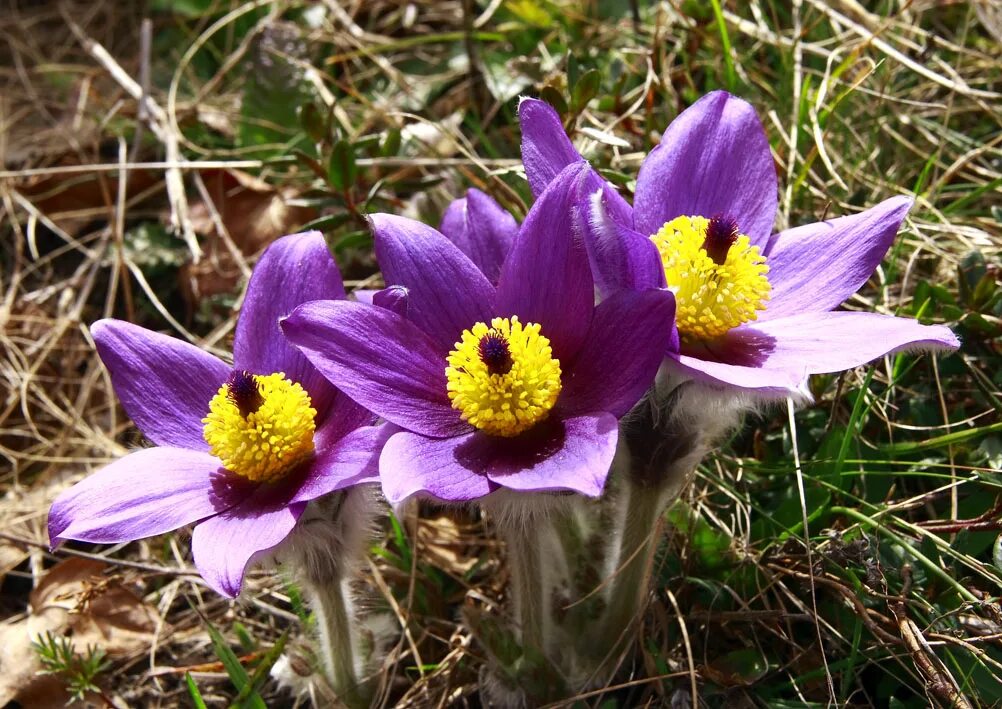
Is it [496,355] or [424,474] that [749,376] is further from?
[424,474]

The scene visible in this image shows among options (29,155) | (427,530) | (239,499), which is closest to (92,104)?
(29,155)

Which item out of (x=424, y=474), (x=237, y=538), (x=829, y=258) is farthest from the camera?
(x=829, y=258)

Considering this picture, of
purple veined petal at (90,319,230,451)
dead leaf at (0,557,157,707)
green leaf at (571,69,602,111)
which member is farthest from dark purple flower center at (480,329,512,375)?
dead leaf at (0,557,157,707)

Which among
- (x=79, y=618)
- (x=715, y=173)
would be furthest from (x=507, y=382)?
(x=79, y=618)

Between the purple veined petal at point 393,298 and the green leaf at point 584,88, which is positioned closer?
the purple veined petal at point 393,298

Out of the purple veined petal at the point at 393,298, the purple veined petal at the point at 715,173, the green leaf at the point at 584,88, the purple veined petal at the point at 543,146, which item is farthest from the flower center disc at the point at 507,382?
the green leaf at the point at 584,88

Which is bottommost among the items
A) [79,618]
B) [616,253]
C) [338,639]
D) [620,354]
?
[79,618]

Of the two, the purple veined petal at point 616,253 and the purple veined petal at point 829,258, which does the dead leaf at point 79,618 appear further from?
the purple veined petal at point 829,258

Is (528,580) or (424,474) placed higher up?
(424,474)
